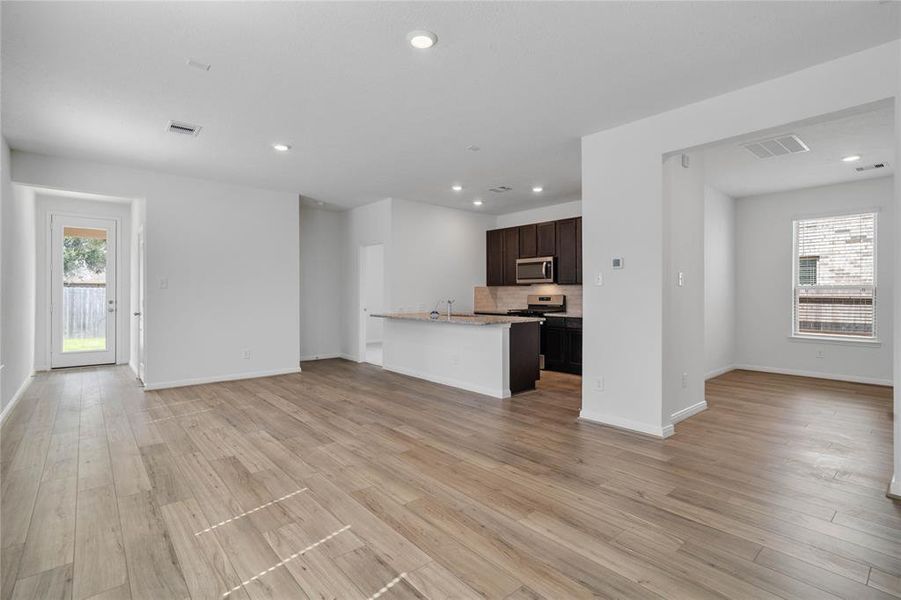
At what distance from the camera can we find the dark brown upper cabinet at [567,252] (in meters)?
6.93

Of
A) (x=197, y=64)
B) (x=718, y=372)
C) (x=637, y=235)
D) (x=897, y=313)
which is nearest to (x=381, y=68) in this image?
(x=197, y=64)

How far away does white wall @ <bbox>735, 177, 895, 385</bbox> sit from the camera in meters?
5.74

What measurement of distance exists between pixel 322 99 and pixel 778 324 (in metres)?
7.09

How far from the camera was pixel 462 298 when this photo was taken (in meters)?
8.01

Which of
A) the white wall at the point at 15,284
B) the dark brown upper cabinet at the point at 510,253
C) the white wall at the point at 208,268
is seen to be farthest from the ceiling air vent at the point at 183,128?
the dark brown upper cabinet at the point at 510,253

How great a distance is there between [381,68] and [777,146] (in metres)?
4.15

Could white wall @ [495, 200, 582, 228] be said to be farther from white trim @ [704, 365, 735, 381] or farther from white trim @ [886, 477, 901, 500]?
white trim @ [886, 477, 901, 500]

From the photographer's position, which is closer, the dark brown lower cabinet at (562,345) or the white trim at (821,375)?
the white trim at (821,375)

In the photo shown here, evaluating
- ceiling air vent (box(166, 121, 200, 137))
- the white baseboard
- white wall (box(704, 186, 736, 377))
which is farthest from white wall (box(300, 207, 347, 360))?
white wall (box(704, 186, 736, 377))

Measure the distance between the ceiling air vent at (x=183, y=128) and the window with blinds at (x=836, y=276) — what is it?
26.0 feet

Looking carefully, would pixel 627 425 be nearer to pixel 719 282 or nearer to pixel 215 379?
pixel 719 282

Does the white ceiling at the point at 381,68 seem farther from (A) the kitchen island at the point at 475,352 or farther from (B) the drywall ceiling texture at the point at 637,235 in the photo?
(A) the kitchen island at the point at 475,352

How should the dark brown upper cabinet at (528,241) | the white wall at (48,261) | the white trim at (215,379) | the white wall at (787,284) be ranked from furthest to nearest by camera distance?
the dark brown upper cabinet at (528,241), the white wall at (48,261), the white wall at (787,284), the white trim at (215,379)

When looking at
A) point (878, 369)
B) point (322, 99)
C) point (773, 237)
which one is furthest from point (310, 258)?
point (878, 369)
